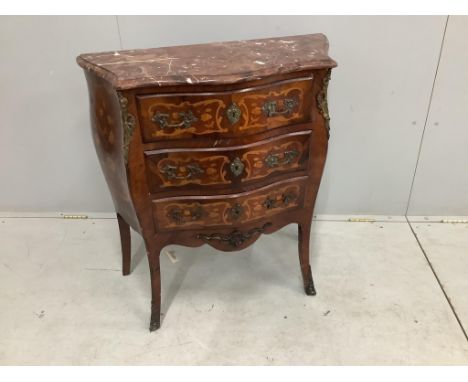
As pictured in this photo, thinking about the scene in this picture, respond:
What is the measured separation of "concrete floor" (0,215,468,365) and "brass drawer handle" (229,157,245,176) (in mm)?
693

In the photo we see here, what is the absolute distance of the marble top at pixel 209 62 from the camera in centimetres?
125

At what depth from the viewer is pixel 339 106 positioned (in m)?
2.05

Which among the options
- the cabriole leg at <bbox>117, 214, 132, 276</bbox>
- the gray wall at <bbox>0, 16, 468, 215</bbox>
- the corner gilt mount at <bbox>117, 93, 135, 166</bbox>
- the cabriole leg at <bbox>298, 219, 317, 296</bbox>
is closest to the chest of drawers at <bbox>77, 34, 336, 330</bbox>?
the corner gilt mount at <bbox>117, 93, 135, 166</bbox>

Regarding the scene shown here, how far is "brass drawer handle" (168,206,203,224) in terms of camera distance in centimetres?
150

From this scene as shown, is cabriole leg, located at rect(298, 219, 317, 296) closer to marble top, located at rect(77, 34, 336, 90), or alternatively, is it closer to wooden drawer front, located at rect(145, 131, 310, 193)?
wooden drawer front, located at rect(145, 131, 310, 193)

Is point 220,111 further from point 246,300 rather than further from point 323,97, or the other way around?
point 246,300

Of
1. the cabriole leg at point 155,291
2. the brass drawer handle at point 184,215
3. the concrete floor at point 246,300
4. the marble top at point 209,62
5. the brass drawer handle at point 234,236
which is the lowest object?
the concrete floor at point 246,300

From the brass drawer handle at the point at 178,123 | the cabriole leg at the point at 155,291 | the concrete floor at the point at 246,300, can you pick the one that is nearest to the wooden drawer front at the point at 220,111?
the brass drawer handle at the point at 178,123

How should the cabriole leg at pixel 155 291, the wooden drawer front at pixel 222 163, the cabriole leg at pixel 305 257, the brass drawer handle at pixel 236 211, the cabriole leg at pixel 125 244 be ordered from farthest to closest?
the cabriole leg at pixel 125 244 < the cabriole leg at pixel 305 257 < the cabriole leg at pixel 155 291 < the brass drawer handle at pixel 236 211 < the wooden drawer front at pixel 222 163

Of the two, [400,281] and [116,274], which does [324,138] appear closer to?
[400,281]

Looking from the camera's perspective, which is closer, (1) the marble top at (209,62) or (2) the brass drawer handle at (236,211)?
(1) the marble top at (209,62)

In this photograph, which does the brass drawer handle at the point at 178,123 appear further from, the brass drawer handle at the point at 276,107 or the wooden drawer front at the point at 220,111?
the brass drawer handle at the point at 276,107
